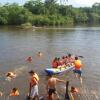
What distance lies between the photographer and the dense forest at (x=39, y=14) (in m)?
96.6

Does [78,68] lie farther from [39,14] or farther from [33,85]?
[39,14]

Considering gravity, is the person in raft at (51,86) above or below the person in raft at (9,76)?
above

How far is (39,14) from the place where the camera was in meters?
108

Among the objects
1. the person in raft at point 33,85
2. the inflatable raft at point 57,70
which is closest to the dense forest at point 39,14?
the inflatable raft at point 57,70

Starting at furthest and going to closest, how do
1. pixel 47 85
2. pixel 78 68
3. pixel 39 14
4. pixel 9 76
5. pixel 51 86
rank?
pixel 39 14, pixel 9 76, pixel 78 68, pixel 47 85, pixel 51 86

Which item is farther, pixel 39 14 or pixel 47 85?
pixel 39 14

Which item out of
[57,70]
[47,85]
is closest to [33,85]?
[47,85]

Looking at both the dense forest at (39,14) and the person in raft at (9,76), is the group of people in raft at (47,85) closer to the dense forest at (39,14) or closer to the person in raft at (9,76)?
the person in raft at (9,76)

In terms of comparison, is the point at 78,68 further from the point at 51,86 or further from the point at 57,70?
the point at 51,86

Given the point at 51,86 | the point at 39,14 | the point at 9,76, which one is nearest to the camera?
the point at 51,86

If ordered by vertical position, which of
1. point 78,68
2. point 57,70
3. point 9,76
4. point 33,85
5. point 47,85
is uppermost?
point 33,85

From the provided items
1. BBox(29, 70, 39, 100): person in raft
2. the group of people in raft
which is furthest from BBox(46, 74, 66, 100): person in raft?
BBox(29, 70, 39, 100): person in raft

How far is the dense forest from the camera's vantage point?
317 feet

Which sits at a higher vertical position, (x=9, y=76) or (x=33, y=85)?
(x=33, y=85)
